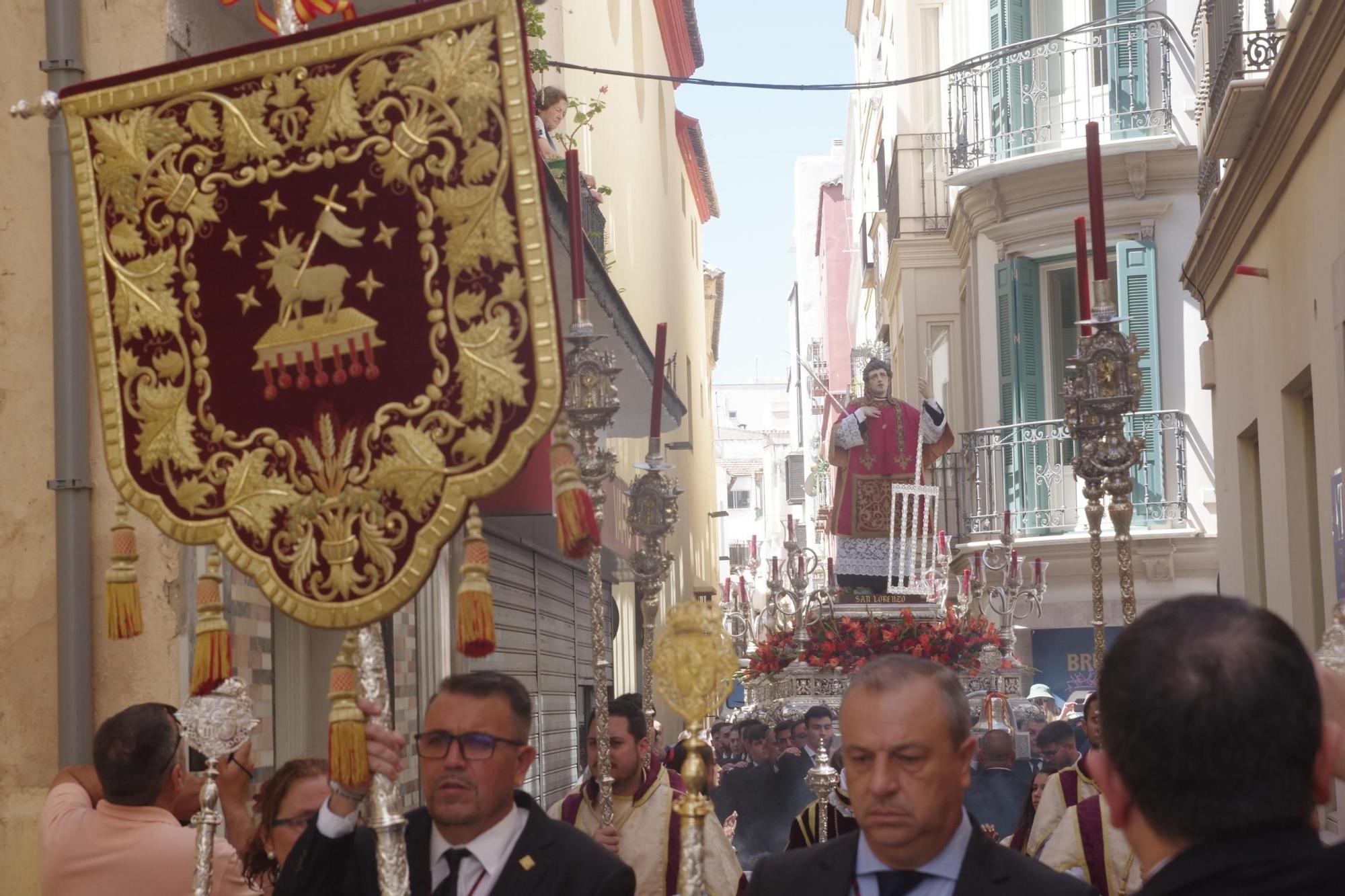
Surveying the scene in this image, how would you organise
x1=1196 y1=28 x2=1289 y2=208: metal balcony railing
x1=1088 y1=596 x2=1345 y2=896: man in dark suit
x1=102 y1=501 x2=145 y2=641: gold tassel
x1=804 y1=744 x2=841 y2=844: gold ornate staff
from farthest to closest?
x1=1196 y1=28 x2=1289 y2=208: metal balcony railing → x1=804 y1=744 x2=841 y2=844: gold ornate staff → x1=102 y1=501 x2=145 y2=641: gold tassel → x1=1088 y1=596 x2=1345 y2=896: man in dark suit

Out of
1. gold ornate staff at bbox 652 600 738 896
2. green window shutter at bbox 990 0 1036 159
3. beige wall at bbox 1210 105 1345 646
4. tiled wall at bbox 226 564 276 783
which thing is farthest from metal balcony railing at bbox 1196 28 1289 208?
green window shutter at bbox 990 0 1036 159

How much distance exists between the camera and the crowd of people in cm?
201

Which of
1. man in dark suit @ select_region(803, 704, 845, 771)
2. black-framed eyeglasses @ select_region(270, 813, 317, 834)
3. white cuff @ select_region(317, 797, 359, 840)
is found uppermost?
white cuff @ select_region(317, 797, 359, 840)

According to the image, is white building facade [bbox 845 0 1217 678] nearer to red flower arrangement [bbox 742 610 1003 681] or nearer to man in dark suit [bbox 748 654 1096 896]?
red flower arrangement [bbox 742 610 1003 681]

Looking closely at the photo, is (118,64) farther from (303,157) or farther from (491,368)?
(491,368)

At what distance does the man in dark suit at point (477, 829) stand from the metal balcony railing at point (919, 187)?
19.2 metres

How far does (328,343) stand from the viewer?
12.3ft

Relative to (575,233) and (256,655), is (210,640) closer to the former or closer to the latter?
(575,233)

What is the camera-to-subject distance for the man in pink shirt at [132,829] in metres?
4.21

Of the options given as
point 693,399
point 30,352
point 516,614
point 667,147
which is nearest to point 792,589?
point 516,614

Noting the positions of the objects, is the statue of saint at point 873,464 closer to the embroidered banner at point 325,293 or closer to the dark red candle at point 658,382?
the dark red candle at point 658,382

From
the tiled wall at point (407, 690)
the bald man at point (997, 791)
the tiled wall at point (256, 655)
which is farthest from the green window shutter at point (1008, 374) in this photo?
the tiled wall at point (256, 655)

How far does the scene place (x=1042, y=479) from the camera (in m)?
17.3

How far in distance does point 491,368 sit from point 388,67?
0.68 m
